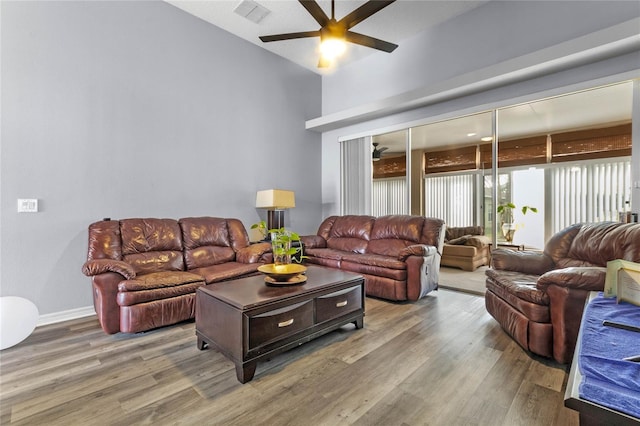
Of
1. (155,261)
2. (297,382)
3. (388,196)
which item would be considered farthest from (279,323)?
(388,196)

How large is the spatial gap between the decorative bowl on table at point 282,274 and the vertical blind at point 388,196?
10.3 feet

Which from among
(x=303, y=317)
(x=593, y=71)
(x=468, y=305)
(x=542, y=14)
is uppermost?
(x=542, y=14)

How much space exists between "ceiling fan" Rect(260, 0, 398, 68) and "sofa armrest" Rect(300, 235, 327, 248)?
2.60 meters

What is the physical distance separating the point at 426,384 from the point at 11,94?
449 cm

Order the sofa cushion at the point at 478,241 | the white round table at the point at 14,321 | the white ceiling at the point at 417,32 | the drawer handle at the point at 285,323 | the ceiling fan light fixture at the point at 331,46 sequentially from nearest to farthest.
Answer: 1. the drawer handle at the point at 285,323
2. the white round table at the point at 14,321
3. the ceiling fan light fixture at the point at 331,46
4. the white ceiling at the point at 417,32
5. the sofa cushion at the point at 478,241

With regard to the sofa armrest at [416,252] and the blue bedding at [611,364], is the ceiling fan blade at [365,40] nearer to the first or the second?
the sofa armrest at [416,252]

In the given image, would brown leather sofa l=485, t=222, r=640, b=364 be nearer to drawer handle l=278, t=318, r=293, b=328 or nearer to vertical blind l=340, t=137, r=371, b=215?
drawer handle l=278, t=318, r=293, b=328

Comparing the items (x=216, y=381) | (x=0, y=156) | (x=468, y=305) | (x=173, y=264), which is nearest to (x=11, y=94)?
(x=0, y=156)

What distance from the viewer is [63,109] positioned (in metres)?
3.27

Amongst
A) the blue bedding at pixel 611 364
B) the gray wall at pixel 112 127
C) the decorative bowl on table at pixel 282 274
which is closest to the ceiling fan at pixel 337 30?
the gray wall at pixel 112 127

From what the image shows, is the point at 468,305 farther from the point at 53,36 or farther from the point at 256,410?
the point at 53,36

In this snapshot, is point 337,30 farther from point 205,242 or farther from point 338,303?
point 205,242

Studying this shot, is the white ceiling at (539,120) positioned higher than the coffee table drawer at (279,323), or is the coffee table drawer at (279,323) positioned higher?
the white ceiling at (539,120)

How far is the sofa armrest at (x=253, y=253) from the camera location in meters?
3.74
